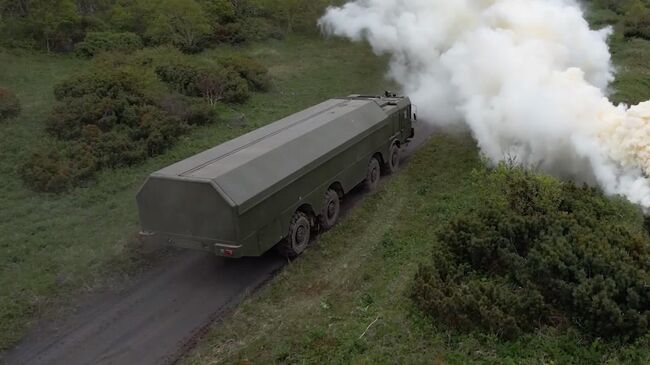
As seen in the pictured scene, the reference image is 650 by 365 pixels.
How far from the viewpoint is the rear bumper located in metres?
12.3

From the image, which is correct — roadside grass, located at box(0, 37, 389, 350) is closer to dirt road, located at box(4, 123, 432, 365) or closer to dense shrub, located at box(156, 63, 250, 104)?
dirt road, located at box(4, 123, 432, 365)

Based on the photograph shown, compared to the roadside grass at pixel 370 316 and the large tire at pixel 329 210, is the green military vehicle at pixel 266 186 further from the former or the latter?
the roadside grass at pixel 370 316

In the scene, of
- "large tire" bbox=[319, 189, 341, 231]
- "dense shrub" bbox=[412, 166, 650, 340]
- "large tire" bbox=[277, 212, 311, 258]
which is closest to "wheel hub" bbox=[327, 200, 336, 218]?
"large tire" bbox=[319, 189, 341, 231]

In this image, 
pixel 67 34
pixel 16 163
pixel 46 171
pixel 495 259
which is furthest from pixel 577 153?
pixel 67 34

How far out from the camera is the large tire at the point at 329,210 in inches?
621

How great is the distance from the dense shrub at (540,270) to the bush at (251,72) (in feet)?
57.8

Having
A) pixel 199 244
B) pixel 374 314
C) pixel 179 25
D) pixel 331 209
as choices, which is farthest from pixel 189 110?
pixel 374 314

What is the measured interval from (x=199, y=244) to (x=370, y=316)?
13.4ft

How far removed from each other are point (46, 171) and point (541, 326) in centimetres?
1515

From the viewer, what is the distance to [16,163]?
753 inches

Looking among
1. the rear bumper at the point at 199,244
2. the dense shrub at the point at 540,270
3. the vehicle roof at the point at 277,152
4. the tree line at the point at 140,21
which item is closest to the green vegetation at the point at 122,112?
the vehicle roof at the point at 277,152

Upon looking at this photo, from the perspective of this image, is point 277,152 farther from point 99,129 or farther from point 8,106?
point 8,106

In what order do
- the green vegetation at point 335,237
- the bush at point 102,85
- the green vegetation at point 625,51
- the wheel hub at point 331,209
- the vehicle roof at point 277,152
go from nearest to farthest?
the green vegetation at point 335,237
the vehicle roof at point 277,152
the wheel hub at point 331,209
the bush at point 102,85
the green vegetation at point 625,51

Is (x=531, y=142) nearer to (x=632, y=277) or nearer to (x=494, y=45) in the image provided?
(x=494, y=45)
